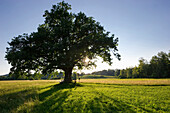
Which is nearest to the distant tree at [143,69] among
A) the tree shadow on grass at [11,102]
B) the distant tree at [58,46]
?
the distant tree at [58,46]

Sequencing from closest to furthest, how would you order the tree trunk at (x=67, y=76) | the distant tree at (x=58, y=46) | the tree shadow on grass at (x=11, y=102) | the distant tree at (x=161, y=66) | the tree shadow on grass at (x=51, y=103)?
the tree shadow on grass at (x=51, y=103) → the tree shadow on grass at (x=11, y=102) → the distant tree at (x=58, y=46) → the tree trunk at (x=67, y=76) → the distant tree at (x=161, y=66)

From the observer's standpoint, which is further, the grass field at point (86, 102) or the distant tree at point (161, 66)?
the distant tree at point (161, 66)

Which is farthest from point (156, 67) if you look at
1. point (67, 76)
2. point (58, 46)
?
point (58, 46)

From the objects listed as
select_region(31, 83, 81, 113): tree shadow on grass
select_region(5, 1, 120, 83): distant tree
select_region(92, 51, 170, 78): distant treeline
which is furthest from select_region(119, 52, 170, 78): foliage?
select_region(31, 83, 81, 113): tree shadow on grass

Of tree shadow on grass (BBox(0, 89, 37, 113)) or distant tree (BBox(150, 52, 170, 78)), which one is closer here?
tree shadow on grass (BBox(0, 89, 37, 113))

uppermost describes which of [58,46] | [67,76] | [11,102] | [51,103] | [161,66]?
[58,46]

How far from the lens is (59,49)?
73.5 ft

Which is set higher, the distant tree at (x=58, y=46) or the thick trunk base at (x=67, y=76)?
the distant tree at (x=58, y=46)

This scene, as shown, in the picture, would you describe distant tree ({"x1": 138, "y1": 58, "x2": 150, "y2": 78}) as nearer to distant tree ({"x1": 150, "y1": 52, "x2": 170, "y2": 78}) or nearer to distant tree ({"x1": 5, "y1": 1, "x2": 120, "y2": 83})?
distant tree ({"x1": 150, "y1": 52, "x2": 170, "y2": 78})

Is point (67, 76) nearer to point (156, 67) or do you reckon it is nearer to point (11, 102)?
point (11, 102)

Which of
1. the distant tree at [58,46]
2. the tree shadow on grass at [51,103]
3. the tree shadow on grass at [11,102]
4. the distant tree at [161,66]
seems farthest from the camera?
the distant tree at [161,66]

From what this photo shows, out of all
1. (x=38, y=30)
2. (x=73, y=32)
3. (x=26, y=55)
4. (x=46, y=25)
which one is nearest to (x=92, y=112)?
(x=26, y=55)

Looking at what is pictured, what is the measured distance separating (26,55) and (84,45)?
41.9ft

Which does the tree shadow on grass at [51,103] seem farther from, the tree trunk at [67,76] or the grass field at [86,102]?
the tree trunk at [67,76]
